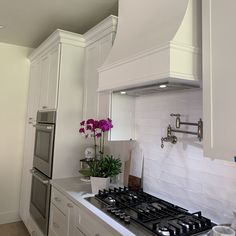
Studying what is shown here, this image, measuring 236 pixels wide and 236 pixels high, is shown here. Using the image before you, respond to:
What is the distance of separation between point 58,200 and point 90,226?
644 millimetres

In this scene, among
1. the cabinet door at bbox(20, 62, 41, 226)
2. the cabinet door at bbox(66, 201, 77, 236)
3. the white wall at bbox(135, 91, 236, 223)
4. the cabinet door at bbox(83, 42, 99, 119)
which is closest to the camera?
the white wall at bbox(135, 91, 236, 223)

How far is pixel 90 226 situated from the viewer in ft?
4.83

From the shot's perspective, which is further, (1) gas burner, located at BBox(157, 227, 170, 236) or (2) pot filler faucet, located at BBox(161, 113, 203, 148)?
(2) pot filler faucet, located at BBox(161, 113, 203, 148)

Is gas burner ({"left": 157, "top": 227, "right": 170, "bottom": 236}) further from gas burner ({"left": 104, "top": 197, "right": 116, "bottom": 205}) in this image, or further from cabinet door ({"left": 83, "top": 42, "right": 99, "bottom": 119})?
cabinet door ({"left": 83, "top": 42, "right": 99, "bottom": 119})

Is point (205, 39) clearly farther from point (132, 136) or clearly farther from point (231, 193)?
point (132, 136)

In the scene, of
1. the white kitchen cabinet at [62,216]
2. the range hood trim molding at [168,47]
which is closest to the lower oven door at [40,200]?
the white kitchen cabinet at [62,216]

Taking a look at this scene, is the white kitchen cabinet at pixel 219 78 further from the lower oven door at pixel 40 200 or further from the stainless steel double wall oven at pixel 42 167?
the lower oven door at pixel 40 200

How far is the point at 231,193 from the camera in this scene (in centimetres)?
132

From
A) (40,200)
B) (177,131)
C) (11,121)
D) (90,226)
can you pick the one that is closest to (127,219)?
(90,226)

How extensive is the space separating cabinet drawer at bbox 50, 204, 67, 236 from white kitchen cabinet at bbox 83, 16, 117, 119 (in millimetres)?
917

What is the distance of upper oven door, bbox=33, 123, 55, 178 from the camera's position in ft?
7.53

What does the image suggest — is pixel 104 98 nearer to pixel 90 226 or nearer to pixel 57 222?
pixel 90 226

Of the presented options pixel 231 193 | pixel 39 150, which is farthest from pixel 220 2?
pixel 39 150

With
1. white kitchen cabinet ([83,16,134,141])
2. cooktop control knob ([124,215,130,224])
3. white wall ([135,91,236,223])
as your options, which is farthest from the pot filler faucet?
cooktop control knob ([124,215,130,224])
